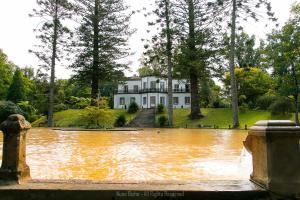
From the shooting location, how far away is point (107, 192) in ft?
10.2

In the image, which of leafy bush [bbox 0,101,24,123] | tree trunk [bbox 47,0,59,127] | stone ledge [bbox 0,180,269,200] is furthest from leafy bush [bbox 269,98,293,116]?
stone ledge [bbox 0,180,269,200]

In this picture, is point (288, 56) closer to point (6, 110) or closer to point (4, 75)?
point (6, 110)

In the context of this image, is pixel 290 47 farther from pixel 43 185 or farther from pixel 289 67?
pixel 43 185

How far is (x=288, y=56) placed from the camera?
89.1 ft

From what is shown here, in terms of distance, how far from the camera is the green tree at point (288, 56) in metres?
27.1

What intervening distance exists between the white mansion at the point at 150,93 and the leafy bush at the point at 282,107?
22.8m

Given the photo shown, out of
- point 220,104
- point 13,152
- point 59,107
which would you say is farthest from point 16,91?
point 13,152

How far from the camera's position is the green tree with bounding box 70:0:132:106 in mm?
33875

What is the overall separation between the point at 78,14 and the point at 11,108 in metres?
11.6

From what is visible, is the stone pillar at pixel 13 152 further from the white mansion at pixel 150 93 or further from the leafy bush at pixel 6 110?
the white mansion at pixel 150 93

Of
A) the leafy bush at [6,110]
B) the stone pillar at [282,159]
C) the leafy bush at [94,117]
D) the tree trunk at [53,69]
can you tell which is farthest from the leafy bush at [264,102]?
the stone pillar at [282,159]

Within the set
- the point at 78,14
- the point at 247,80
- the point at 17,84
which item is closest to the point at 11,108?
the point at 78,14

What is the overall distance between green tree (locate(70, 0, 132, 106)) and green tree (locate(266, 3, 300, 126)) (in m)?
14.8

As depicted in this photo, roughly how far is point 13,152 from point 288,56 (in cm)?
2721
